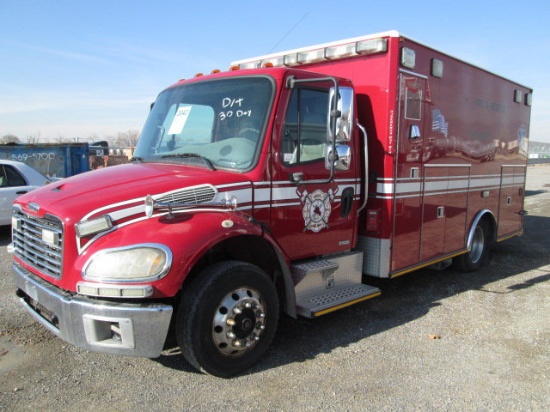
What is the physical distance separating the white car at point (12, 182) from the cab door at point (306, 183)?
685cm

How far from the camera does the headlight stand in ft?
10.0

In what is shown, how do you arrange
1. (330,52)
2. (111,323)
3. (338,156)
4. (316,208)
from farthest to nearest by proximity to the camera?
1. (330,52)
2. (316,208)
3. (338,156)
4. (111,323)

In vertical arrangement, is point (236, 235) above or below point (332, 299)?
above

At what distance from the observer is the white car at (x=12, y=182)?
8.66 metres

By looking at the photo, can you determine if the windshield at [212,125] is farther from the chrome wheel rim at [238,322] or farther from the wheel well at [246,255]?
the chrome wheel rim at [238,322]

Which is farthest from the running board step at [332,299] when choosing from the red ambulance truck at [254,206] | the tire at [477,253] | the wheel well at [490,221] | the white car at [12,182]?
the white car at [12,182]

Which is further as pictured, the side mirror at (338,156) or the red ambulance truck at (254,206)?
the side mirror at (338,156)

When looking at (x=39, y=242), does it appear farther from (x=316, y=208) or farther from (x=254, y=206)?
(x=316, y=208)

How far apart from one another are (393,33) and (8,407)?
15.6 ft

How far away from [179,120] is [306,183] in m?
1.39

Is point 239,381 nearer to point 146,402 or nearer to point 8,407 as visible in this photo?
point 146,402

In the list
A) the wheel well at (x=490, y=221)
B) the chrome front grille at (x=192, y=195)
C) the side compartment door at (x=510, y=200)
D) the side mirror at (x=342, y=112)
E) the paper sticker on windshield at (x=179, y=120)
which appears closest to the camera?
the chrome front grille at (x=192, y=195)

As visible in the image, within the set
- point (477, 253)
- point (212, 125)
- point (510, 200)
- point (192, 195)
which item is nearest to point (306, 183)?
point (212, 125)

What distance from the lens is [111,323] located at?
316 centimetres
